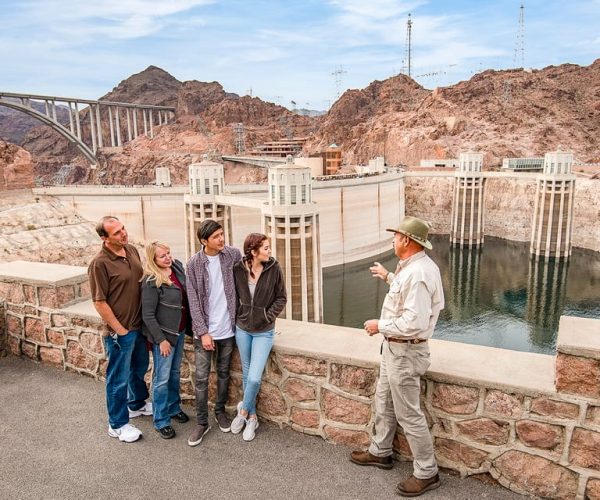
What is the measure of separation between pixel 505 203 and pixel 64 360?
180 ft

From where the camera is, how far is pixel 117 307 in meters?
4.63

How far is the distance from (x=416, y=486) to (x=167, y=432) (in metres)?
2.29

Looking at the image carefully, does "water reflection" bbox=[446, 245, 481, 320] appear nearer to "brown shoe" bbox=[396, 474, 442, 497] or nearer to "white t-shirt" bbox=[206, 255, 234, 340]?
"white t-shirt" bbox=[206, 255, 234, 340]

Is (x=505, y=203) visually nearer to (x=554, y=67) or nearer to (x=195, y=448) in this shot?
(x=554, y=67)

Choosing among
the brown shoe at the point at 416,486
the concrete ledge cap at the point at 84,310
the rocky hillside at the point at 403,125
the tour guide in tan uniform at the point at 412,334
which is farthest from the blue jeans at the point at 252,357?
the rocky hillside at the point at 403,125

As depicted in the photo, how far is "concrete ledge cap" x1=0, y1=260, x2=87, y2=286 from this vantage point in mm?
5824

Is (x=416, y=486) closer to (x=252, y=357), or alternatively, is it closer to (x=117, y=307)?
(x=252, y=357)

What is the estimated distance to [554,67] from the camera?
82.2m

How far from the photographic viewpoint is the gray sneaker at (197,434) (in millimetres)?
4516

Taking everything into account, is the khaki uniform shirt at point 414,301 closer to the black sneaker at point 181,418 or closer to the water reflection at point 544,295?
the black sneaker at point 181,418

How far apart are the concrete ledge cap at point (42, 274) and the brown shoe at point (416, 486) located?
4249 mm

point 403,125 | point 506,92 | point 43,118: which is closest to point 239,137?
point 403,125

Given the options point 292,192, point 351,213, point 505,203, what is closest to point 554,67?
point 505,203

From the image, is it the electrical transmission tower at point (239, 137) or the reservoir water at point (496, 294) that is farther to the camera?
the electrical transmission tower at point (239, 137)
